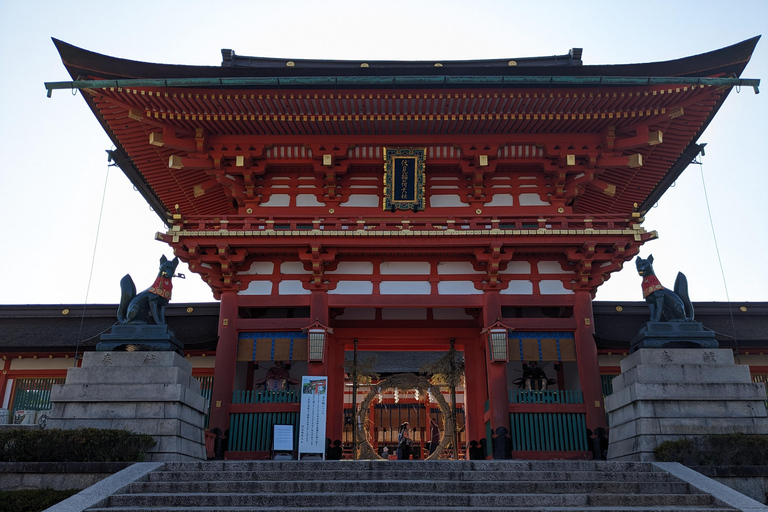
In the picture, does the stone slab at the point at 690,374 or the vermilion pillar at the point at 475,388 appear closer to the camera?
the stone slab at the point at 690,374

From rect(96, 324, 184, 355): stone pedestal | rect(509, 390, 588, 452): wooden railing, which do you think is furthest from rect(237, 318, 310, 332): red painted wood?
rect(509, 390, 588, 452): wooden railing

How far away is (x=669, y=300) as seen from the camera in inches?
500

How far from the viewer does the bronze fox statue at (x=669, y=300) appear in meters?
12.6

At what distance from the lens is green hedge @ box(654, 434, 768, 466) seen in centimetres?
1002

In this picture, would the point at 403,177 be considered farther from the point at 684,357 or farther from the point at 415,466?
the point at 415,466

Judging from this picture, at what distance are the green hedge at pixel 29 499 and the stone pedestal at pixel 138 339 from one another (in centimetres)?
355

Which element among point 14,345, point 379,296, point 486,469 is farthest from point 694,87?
point 14,345

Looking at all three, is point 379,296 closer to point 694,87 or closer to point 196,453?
point 196,453

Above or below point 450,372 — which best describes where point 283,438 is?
below

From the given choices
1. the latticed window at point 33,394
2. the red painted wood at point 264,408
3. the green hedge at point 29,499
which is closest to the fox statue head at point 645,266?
the red painted wood at point 264,408

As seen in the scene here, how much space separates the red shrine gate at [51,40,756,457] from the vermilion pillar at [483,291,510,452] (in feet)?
0.17

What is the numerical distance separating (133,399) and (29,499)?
2.83 metres

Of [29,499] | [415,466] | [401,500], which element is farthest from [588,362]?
[29,499]

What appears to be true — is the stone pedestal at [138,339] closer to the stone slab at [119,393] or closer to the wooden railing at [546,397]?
the stone slab at [119,393]
